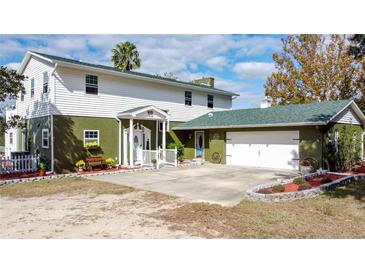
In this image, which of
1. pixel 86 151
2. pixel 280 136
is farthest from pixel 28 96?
pixel 280 136

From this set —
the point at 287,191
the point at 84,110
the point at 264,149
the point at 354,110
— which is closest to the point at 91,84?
the point at 84,110

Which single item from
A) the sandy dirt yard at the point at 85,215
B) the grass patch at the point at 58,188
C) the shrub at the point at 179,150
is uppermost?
the shrub at the point at 179,150

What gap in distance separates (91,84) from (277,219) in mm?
12763

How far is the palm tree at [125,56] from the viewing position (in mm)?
31297

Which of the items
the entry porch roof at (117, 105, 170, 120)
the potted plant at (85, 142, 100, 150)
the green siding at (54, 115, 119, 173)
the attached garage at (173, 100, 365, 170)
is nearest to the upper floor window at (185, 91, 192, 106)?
the attached garage at (173, 100, 365, 170)

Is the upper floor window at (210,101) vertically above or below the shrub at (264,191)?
above

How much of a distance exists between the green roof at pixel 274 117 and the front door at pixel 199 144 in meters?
0.92

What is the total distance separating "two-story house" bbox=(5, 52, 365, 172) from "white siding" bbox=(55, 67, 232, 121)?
0.17 feet

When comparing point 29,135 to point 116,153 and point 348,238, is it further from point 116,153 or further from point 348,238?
point 348,238

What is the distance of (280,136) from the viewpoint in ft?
51.4

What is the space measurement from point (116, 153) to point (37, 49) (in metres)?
7.31

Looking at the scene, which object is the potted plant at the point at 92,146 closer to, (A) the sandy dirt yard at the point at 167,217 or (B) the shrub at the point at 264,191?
(A) the sandy dirt yard at the point at 167,217

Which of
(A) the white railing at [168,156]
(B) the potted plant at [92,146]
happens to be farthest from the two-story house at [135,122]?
(A) the white railing at [168,156]

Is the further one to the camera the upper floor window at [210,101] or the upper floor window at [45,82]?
the upper floor window at [210,101]
